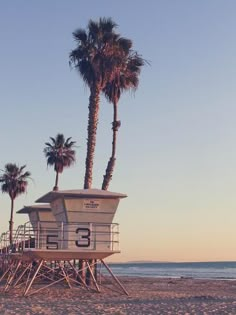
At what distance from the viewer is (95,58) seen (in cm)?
3438

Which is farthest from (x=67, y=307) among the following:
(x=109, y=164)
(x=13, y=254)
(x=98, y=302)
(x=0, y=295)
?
(x=109, y=164)

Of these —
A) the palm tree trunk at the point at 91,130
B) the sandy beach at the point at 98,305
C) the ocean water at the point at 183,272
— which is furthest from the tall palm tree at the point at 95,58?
the ocean water at the point at 183,272

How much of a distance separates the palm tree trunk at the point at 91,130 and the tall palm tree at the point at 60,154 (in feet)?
52.3

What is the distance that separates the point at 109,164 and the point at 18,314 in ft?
56.5

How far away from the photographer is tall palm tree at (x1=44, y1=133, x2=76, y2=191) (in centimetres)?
4975

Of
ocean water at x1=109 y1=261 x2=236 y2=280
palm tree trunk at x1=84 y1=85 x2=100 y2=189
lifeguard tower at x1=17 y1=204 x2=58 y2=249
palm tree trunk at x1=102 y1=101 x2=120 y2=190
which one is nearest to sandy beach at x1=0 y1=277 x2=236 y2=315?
lifeguard tower at x1=17 y1=204 x2=58 y2=249

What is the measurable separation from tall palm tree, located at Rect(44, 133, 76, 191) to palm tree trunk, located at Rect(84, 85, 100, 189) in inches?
628

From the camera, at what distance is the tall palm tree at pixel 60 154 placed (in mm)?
49750

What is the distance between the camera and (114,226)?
2533cm

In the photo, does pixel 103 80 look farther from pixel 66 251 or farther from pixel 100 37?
pixel 66 251

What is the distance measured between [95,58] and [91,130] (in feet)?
13.0

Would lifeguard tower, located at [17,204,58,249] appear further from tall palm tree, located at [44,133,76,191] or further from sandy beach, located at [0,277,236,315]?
tall palm tree, located at [44,133,76,191]

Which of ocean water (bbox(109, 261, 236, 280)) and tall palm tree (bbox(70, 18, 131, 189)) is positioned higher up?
tall palm tree (bbox(70, 18, 131, 189))

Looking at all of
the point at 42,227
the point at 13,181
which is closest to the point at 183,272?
the point at 13,181
